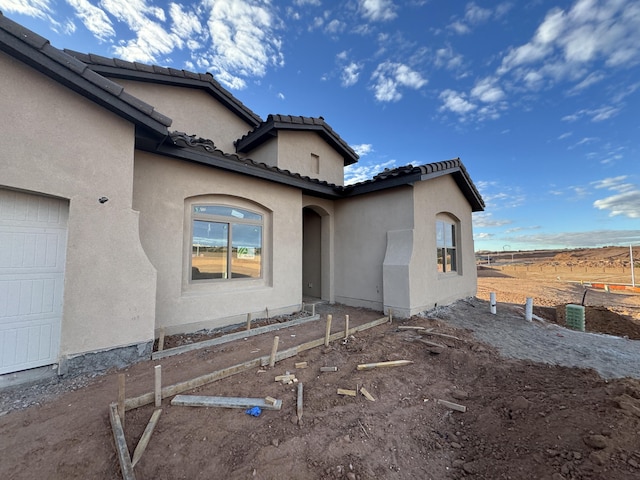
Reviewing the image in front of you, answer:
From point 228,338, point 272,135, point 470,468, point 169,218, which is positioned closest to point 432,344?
point 470,468

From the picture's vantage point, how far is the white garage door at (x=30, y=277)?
11.2ft

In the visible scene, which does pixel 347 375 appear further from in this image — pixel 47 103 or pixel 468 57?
pixel 468 57

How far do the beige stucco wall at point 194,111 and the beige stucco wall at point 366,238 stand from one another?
16.8ft

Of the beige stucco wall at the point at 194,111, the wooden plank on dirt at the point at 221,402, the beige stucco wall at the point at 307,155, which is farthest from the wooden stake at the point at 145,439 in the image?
the beige stucco wall at the point at 194,111

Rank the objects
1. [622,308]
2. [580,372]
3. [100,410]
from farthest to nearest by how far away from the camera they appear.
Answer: [622,308] → [580,372] → [100,410]

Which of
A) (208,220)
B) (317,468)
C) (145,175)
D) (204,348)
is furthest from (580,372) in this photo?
(145,175)

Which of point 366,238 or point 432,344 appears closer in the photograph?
point 432,344

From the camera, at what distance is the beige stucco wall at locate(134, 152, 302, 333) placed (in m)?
5.05

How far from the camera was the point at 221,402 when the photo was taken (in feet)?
10.0

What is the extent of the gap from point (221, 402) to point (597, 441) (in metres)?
3.70

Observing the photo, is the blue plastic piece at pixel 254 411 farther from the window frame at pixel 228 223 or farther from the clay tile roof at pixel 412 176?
the clay tile roof at pixel 412 176

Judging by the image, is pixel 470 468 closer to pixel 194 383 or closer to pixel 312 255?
pixel 194 383

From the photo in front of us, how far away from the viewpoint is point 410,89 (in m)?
11.1

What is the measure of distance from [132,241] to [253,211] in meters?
2.96
